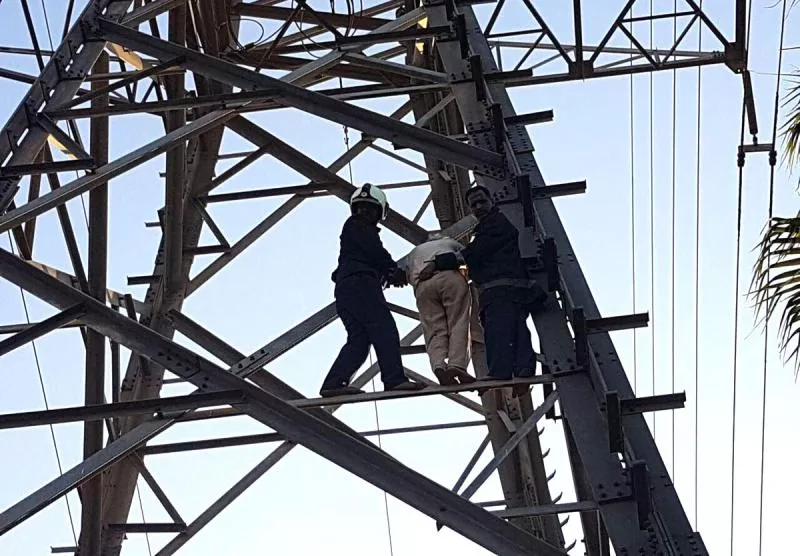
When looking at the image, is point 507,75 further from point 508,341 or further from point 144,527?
point 144,527

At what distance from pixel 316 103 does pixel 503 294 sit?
8.01ft

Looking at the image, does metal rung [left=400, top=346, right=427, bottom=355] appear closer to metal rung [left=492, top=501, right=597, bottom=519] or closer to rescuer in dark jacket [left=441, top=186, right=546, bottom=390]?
rescuer in dark jacket [left=441, top=186, right=546, bottom=390]

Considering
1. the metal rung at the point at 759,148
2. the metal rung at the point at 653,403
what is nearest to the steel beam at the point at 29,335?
the metal rung at the point at 653,403

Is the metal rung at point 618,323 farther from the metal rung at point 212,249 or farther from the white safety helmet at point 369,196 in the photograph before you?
the metal rung at point 212,249

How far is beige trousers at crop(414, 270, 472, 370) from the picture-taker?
969 centimetres

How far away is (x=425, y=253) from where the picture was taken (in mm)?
10008

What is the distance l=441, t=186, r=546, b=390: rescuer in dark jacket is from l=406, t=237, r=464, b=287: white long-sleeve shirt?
0.83 ft

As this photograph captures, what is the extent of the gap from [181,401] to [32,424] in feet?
3.04

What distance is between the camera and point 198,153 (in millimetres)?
13812

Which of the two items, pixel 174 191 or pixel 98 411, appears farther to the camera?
pixel 174 191

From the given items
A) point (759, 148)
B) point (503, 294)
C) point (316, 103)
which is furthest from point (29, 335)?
point (759, 148)

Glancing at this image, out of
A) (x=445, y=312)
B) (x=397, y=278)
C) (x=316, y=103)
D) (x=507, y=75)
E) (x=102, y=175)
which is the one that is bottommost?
(x=445, y=312)

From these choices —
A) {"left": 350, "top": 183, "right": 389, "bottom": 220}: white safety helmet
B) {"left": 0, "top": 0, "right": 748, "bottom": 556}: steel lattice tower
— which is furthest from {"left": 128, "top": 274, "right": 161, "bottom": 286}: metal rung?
{"left": 350, "top": 183, "right": 389, "bottom": 220}: white safety helmet

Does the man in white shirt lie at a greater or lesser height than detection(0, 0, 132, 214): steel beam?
lesser
